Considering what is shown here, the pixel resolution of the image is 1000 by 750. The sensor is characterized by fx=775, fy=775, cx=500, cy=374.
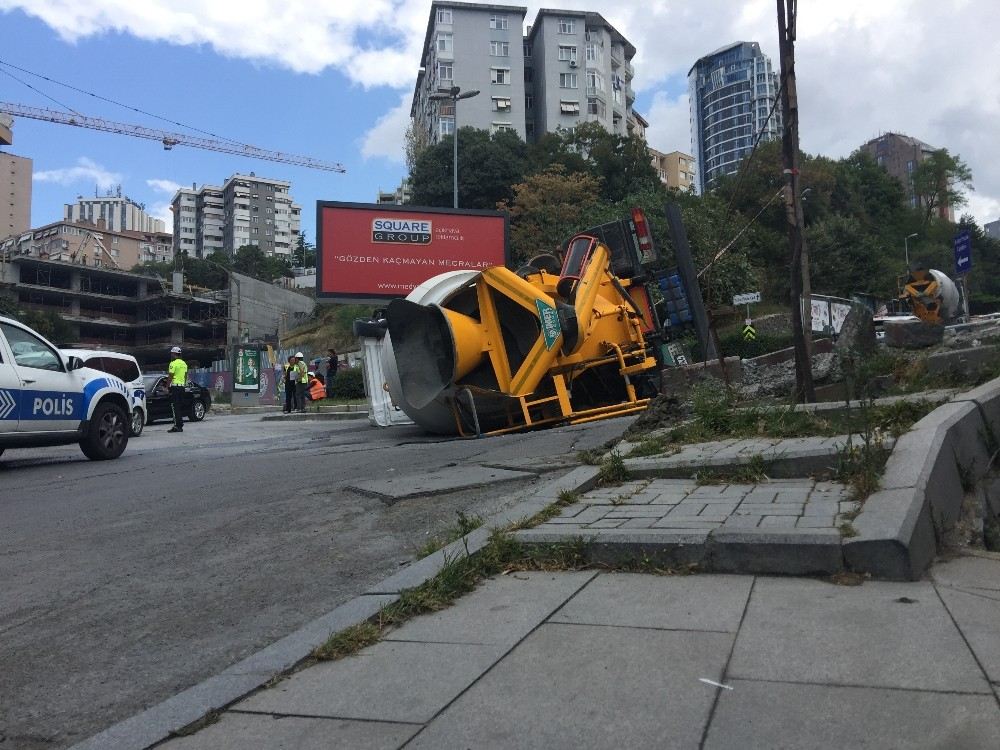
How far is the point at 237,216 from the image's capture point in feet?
516

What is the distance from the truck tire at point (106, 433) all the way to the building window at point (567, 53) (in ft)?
248

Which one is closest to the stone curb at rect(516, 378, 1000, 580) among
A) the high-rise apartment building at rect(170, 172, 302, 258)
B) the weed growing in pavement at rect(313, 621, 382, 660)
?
the weed growing in pavement at rect(313, 621, 382, 660)

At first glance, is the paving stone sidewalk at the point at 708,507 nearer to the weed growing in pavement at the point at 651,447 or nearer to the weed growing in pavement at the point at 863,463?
the weed growing in pavement at the point at 863,463

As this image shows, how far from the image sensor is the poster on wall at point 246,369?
1089 inches

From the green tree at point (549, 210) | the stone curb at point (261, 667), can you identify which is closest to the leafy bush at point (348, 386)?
the green tree at point (549, 210)

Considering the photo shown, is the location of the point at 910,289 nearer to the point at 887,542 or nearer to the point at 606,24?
the point at 887,542

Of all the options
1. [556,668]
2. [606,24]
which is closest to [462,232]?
[556,668]

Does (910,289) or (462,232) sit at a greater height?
(462,232)

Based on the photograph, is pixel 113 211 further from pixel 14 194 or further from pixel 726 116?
pixel 726 116

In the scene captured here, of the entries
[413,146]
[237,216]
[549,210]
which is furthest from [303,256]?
[549,210]

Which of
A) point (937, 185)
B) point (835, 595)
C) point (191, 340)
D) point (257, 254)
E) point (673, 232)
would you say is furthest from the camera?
point (257, 254)

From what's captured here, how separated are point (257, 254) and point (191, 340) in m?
25.3

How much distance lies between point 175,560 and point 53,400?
243 inches

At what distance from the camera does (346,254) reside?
23812 mm
